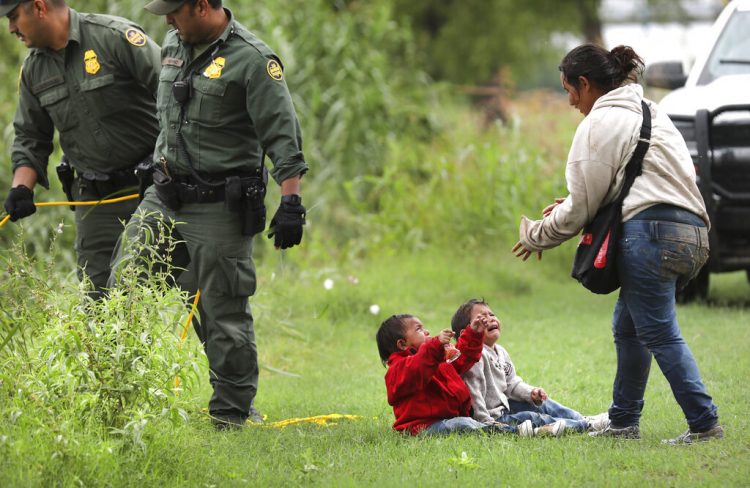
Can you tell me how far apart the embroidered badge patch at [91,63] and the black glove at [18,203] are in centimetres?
74

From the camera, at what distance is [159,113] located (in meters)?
5.89

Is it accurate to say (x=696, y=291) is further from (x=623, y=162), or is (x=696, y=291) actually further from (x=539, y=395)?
(x=623, y=162)

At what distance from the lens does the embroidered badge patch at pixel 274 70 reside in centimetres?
567

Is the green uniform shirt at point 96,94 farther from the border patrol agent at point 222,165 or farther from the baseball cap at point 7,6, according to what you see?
the border patrol agent at point 222,165

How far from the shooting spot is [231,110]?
226 inches

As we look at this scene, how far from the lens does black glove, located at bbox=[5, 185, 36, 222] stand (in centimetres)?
630

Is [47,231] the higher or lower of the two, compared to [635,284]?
lower

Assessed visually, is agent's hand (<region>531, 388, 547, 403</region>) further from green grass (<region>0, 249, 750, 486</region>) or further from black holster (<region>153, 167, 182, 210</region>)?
black holster (<region>153, 167, 182, 210</region>)

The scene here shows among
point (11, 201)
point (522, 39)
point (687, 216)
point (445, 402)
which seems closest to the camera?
point (687, 216)

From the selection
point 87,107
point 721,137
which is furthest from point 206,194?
point 721,137

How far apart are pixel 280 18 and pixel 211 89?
7.38 m

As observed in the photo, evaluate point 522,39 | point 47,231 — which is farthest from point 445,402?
point 522,39

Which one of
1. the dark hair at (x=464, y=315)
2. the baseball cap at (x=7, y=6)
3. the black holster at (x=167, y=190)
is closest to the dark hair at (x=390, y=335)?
the dark hair at (x=464, y=315)

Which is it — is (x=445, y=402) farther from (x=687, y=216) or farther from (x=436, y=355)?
(x=687, y=216)
